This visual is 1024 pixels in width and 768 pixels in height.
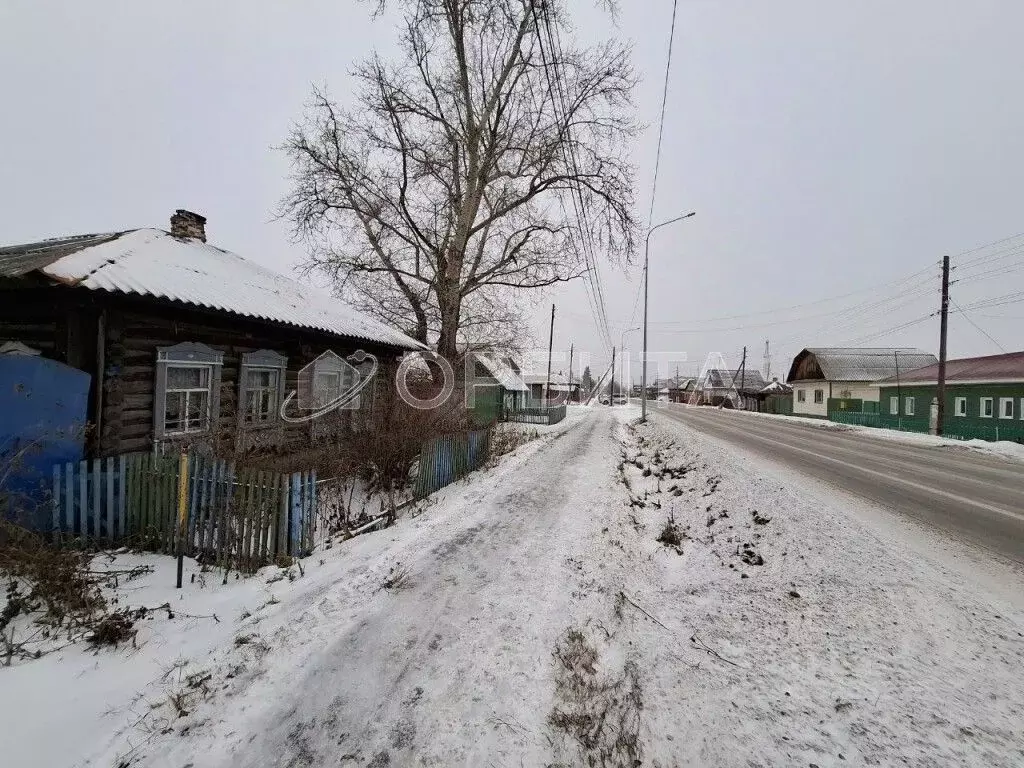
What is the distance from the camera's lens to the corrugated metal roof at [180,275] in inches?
208

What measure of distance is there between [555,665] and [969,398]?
3070 cm

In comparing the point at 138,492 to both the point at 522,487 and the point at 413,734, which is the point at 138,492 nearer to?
the point at 413,734

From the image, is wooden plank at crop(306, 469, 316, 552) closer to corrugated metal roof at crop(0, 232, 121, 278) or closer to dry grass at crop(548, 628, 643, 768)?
dry grass at crop(548, 628, 643, 768)

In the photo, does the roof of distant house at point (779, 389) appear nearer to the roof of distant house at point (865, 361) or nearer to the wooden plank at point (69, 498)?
the roof of distant house at point (865, 361)

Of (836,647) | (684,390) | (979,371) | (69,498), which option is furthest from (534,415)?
(684,390)

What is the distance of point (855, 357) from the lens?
33.7m

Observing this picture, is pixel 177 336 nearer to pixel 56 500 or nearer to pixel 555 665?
pixel 56 500

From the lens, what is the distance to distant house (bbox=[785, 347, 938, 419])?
3103cm

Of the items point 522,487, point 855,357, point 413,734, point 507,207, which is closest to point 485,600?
point 413,734

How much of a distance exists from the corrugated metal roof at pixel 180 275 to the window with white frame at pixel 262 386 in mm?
1070

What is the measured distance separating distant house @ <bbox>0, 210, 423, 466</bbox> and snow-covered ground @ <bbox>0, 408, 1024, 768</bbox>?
101 inches

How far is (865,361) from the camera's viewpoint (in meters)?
32.9

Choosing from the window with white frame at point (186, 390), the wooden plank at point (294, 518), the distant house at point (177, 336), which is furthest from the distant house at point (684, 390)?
the wooden plank at point (294, 518)

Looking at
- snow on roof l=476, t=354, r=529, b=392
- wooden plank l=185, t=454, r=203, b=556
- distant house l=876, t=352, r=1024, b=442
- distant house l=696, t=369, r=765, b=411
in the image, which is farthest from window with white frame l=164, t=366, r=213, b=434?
distant house l=696, t=369, r=765, b=411
